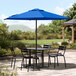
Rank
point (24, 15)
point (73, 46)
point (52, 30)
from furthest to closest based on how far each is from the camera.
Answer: point (52, 30), point (73, 46), point (24, 15)

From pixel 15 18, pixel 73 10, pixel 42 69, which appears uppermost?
pixel 73 10

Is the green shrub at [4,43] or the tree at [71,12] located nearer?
the green shrub at [4,43]

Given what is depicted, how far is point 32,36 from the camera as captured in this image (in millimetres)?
37312

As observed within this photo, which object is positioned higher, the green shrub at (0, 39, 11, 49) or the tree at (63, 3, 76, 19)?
the tree at (63, 3, 76, 19)

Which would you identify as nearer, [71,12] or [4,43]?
[4,43]

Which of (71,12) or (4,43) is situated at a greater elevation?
(71,12)

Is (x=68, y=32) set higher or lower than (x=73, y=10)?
lower

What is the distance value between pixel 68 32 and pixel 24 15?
91.0 feet

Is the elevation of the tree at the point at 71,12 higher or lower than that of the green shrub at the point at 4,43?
higher

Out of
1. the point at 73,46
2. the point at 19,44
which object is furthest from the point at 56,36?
the point at 19,44

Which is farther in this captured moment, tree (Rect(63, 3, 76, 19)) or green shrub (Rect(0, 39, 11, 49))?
tree (Rect(63, 3, 76, 19))

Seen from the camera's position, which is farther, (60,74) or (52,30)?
(52,30)

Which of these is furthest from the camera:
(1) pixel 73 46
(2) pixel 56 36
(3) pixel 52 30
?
(3) pixel 52 30

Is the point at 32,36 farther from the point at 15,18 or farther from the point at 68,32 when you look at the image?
the point at 15,18
